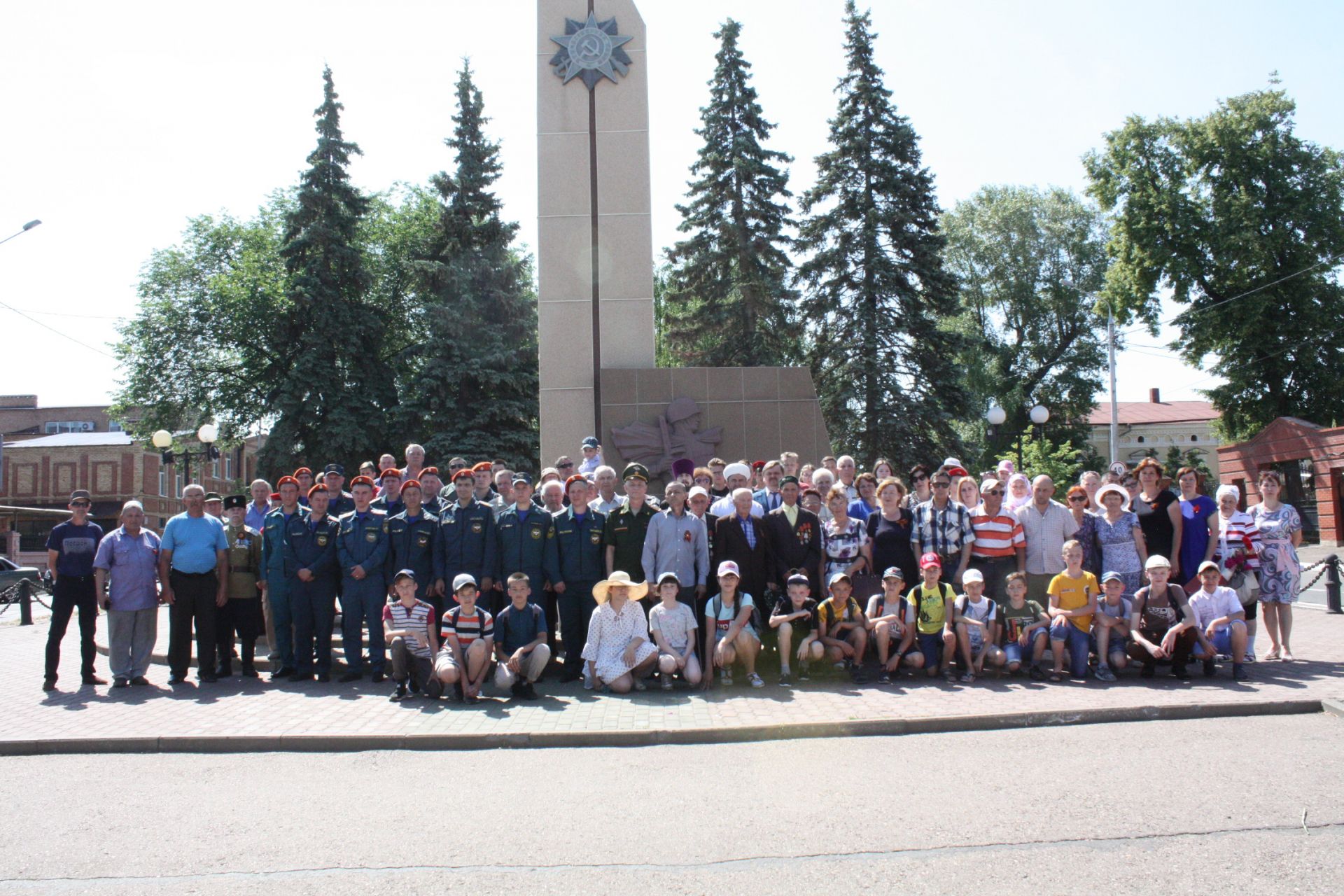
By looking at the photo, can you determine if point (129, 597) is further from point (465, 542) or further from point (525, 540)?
point (525, 540)

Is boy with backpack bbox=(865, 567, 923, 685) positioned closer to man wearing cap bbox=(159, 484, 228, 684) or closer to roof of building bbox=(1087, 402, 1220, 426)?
man wearing cap bbox=(159, 484, 228, 684)

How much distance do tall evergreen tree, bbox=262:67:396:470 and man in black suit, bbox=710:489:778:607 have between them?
2077 cm

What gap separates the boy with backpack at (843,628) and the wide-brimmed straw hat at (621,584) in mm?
1536

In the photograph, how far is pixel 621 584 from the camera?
792 centimetres

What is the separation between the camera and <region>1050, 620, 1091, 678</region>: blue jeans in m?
7.97

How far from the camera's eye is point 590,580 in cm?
850

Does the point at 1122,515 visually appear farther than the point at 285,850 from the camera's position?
Yes

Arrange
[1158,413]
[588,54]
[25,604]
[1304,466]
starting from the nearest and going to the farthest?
1. [588,54]
2. [25,604]
3. [1304,466]
4. [1158,413]

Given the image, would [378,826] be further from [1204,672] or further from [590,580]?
[1204,672]

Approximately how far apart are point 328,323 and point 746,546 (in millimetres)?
22070

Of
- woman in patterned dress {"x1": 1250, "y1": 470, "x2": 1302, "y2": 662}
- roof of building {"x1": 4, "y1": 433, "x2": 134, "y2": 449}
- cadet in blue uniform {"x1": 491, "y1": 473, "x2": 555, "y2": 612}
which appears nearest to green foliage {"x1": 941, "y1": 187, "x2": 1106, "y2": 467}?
woman in patterned dress {"x1": 1250, "y1": 470, "x2": 1302, "y2": 662}

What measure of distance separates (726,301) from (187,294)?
18161mm

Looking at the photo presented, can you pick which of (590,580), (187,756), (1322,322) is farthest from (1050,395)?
(187,756)

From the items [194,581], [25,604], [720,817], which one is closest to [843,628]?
[720,817]
